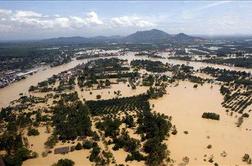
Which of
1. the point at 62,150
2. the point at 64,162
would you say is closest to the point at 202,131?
the point at 62,150

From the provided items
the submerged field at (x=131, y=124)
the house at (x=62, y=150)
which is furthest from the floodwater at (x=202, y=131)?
the house at (x=62, y=150)

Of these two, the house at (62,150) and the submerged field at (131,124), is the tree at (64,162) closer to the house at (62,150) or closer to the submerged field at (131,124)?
the submerged field at (131,124)

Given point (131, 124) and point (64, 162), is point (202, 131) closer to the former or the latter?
point (131, 124)

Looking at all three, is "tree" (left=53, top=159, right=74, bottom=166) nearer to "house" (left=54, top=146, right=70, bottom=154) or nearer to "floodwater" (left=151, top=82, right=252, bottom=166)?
"house" (left=54, top=146, right=70, bottom=154)

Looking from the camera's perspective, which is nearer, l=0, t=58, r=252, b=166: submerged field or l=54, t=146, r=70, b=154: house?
l=0, t=58, r=252, b=166: submerged field

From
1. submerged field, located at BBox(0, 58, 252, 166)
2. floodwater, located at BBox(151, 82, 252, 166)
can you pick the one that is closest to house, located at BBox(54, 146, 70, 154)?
submerged field, located at BBox(0, 58, 252, 166)

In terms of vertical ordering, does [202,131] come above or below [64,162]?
below

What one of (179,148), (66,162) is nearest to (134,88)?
(179,148)

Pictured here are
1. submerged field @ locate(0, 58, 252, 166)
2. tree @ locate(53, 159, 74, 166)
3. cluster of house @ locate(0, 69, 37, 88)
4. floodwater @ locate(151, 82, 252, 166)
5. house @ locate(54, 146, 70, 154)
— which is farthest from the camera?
cluster of house @ locate(0, 69, 37, 88)

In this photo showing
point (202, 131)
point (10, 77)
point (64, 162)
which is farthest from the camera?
point (10, 77)
